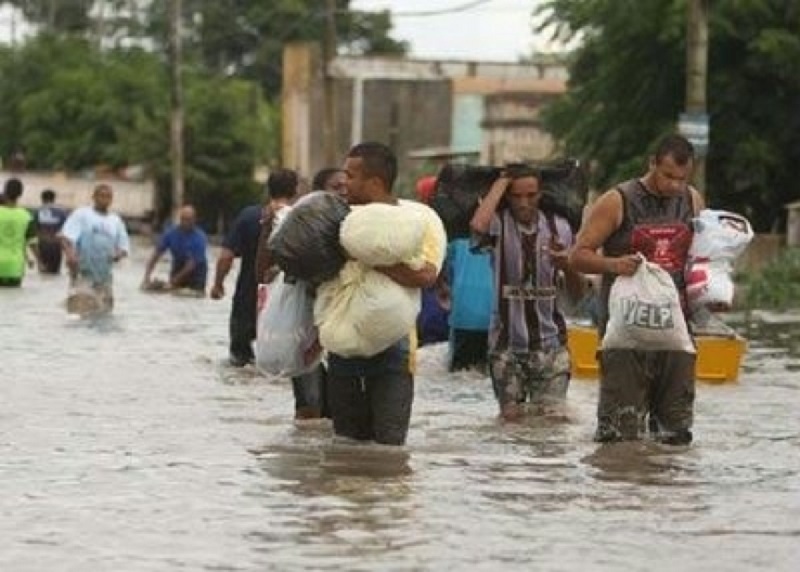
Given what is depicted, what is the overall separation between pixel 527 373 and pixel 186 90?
2289 inches

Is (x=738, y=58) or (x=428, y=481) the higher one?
(x=738, y=58)

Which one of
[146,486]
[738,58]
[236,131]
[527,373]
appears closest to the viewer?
[146,486]

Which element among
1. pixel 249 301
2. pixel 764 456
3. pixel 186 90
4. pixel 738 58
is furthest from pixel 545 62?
pixel 764 456

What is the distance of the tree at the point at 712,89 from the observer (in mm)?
34781

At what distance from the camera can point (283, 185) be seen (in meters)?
14.7

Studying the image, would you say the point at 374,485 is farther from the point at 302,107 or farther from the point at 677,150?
the point at 302,107

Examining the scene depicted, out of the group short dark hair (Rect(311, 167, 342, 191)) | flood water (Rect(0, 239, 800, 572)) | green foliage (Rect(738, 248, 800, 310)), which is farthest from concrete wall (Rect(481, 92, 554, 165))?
short dark hair (Rect(311, 167, 342, 191))

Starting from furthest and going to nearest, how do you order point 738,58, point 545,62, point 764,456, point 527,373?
point 545,62 → point 738,58 → point 527,373 → point 764,456

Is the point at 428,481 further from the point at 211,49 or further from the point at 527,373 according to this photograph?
the point at 211,49

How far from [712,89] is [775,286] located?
8.75 meters

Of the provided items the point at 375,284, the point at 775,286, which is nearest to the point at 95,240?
the point at 775,286

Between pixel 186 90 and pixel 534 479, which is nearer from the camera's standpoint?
pixel 534 479

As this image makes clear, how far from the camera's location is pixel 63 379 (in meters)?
15.7

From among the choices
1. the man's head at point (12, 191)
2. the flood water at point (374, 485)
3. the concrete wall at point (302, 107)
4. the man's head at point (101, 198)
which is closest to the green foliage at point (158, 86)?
the concrete wall at point (302, 107)
